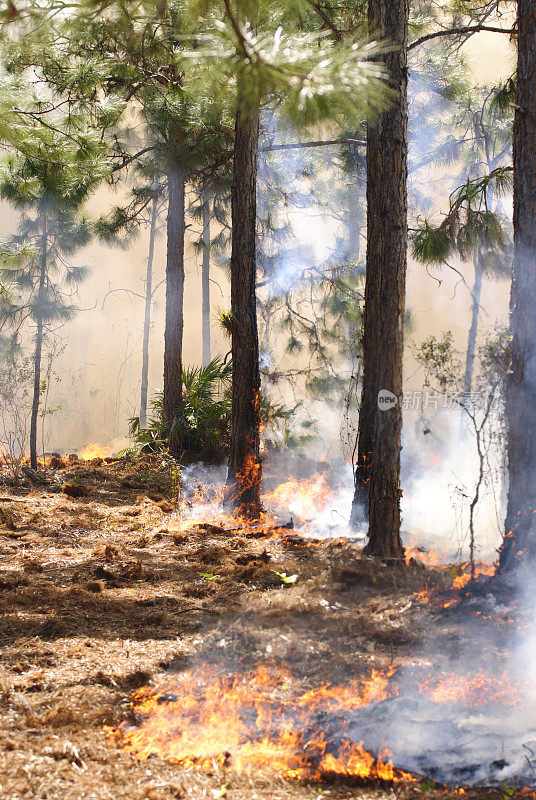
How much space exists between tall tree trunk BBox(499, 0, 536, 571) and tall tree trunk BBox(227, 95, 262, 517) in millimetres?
3049

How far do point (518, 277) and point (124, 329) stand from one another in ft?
40.8

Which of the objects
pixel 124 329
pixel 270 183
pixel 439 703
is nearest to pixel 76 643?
pixel 439 703

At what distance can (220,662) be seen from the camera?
3.29 m

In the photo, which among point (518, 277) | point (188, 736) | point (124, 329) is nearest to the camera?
point (188, 736)

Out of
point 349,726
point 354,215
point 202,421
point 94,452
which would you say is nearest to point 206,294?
point 354,215

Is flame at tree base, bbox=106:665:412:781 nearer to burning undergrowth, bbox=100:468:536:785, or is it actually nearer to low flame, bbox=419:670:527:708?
burning undergrowth, bbox=100:468:536:785

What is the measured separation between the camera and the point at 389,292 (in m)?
4.95

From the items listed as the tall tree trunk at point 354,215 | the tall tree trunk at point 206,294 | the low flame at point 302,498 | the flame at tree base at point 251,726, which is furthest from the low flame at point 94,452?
the flame at tree base at point 251,726

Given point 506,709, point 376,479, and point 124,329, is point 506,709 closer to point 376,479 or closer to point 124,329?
point 376,479

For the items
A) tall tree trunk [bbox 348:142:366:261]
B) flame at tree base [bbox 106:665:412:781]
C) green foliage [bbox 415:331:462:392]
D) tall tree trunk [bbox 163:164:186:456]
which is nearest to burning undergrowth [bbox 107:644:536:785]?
flame at tree base [bbox 106:665:412:781]

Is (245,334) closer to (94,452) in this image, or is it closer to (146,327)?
(94,452)

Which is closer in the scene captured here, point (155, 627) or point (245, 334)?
point (155, 627)

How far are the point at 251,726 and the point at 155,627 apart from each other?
1.27 m

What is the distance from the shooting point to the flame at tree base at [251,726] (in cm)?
243
